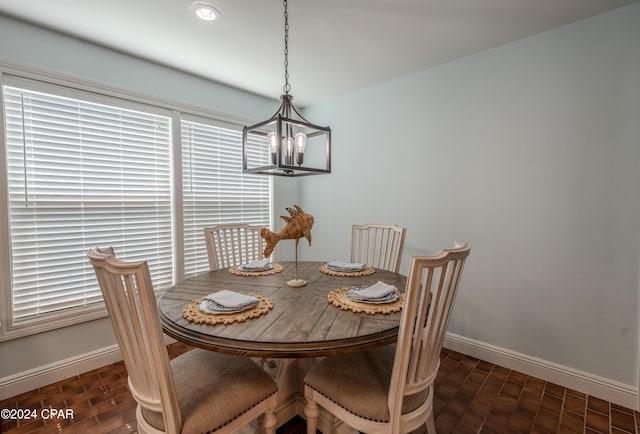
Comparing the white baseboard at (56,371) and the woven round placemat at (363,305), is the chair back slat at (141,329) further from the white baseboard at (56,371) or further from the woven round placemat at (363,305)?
the white baseboard at (56,371)

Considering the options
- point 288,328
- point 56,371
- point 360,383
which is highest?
point 288,328

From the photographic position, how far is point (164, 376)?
987 millimetres

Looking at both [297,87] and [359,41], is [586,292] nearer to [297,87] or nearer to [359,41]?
[359,41]

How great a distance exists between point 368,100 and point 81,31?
7.93ft

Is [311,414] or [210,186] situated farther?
[210,186]

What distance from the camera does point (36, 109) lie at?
2.09m

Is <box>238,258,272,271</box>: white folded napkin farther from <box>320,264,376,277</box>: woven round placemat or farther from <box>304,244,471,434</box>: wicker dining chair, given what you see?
<box>304,244,471,434</box>: wicker dining chair

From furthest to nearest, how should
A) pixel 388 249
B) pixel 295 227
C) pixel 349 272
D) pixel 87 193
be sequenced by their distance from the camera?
pixel 388 249 < pixel 87 193 < pixel 349 272 < pixel 295 227

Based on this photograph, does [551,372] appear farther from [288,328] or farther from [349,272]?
[288,328]

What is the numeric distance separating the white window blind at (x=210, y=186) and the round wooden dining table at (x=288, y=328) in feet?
4.40

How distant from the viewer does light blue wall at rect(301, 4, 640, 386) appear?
1.90 meters

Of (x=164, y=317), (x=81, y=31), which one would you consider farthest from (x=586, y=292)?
(x=81, y=31)

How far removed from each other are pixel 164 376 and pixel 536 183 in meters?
2.53

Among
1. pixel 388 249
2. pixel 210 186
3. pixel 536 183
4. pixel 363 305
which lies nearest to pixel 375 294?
pixel 363 305
